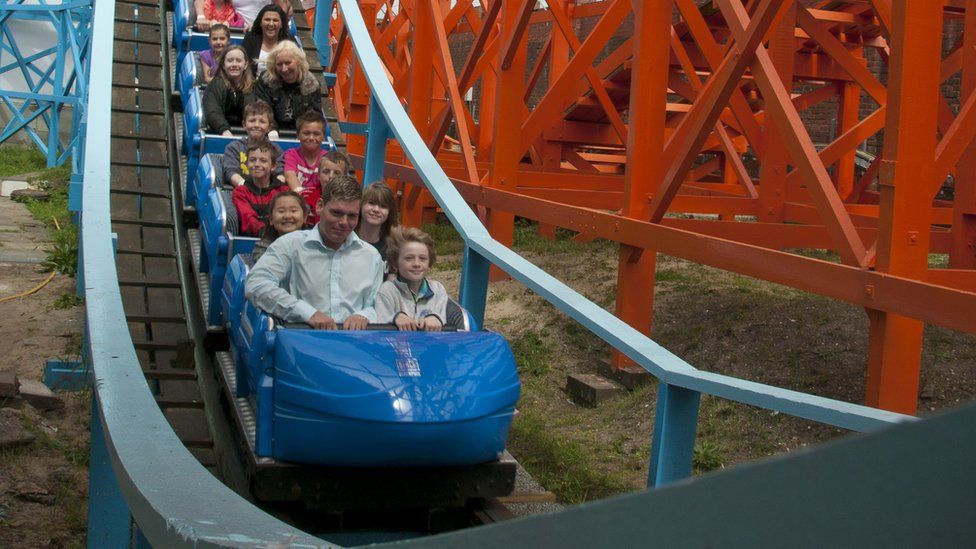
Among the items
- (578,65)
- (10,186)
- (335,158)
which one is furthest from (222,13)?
(10,186)

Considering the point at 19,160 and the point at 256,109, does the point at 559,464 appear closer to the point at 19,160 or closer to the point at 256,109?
→ the point at 256,109

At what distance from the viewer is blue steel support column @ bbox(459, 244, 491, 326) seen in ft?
16.6

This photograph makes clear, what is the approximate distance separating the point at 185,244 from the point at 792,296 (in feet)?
15.0

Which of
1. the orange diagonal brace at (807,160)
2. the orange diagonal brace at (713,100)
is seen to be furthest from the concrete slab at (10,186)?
the orange diagonal brace at (807,160)

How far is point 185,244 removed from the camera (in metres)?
6.37

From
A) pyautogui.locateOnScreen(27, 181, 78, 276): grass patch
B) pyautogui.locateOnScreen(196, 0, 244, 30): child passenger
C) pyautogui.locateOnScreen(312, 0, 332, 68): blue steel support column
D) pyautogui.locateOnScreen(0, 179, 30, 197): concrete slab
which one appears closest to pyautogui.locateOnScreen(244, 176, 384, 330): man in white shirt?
pyautogui.locateOnScreen(196, 0, 244, 30): child passenger

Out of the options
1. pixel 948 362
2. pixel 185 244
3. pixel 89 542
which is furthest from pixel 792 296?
pixel 89 542

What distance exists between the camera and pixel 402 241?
178 inches

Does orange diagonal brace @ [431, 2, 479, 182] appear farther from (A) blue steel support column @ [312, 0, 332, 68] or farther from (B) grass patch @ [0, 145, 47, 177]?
(B) grass patch @ [0, 145, 47, 177]

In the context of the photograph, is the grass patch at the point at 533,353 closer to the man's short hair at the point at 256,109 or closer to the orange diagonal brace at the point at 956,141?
the man's short hair at the point at 256,109

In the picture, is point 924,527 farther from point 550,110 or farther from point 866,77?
point 866,77

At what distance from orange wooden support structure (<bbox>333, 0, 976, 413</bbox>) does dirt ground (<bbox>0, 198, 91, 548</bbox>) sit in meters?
3.17

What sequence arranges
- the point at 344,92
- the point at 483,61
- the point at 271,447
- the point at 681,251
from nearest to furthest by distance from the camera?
1. the point at 271,447
2. the point at 681,251
3. the point at 483,61
4. the point at 344,92

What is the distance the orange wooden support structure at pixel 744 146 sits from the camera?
4.86m
